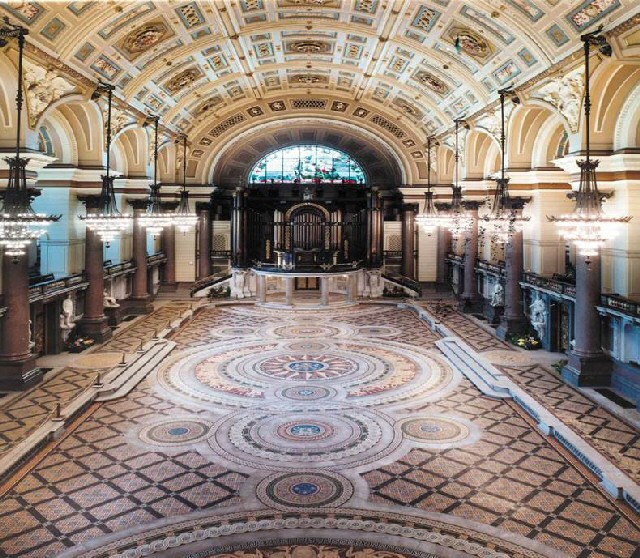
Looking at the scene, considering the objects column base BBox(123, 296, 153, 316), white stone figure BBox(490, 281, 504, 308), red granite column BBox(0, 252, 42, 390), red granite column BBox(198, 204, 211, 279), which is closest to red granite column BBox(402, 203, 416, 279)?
white stone figure BBox(490, 281, 504, 308)

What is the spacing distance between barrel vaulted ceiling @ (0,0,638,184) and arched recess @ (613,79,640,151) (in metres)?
1.82

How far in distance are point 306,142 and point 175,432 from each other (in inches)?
900

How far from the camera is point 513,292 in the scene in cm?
1895

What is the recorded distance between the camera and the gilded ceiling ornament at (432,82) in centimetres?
1978

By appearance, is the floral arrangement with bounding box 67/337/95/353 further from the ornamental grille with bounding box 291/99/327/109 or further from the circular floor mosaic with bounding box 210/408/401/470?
the ornamental grille with bounding box 291/99/327/109

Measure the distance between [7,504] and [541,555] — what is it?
714 centimetres

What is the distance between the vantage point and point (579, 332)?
13.9m

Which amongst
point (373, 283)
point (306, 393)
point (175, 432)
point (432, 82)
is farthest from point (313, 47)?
point (175, 432)

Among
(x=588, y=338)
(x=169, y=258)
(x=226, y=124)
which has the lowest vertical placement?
(x=588, y=338)

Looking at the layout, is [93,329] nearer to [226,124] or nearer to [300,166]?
[226,124]

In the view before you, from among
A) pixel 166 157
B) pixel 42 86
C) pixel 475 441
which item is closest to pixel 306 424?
pixel 475 441

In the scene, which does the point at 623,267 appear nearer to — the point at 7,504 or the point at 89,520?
the point at 89,520

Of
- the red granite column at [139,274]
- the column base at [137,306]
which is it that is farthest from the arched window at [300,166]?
the column base at [137,306]

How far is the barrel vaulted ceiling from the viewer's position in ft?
42.3
